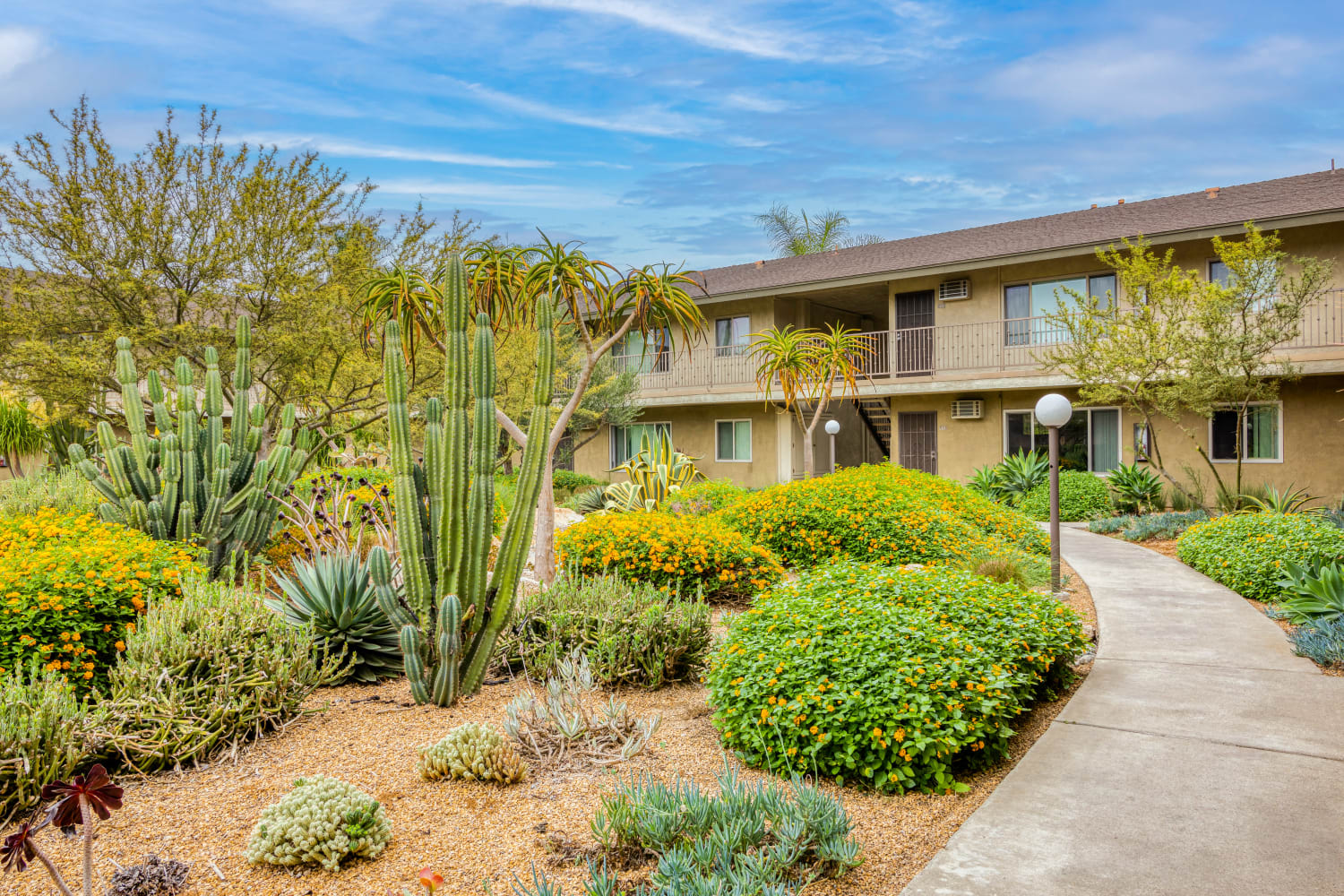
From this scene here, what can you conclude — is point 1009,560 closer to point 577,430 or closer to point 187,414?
point 187,414

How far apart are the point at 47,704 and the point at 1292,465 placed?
70.3 feet

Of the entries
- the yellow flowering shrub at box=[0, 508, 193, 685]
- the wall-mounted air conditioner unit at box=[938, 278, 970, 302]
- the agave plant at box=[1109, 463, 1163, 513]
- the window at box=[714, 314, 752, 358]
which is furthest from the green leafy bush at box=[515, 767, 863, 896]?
the window at box=[714, 314, 752, 358]

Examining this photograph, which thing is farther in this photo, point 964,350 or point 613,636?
point 964,350

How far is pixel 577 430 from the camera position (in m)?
26.2

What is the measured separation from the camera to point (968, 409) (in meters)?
21.7

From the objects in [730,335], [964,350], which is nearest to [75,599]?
[964,350]

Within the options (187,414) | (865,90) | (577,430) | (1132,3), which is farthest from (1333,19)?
(577,430)

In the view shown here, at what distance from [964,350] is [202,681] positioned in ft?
66.5

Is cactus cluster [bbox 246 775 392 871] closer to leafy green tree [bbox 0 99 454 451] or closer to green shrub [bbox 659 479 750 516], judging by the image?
green shrub [bbox 659 479 750 516]

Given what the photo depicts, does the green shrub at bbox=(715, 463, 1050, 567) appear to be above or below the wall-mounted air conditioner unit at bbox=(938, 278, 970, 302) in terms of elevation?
below

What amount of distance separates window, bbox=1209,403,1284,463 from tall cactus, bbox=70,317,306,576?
18554mm

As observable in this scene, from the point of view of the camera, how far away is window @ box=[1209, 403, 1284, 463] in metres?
17.9

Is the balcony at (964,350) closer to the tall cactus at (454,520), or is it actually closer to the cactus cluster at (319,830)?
the tall cactus at (454,520)

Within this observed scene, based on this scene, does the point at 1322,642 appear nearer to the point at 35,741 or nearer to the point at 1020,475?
the point at 35,741
